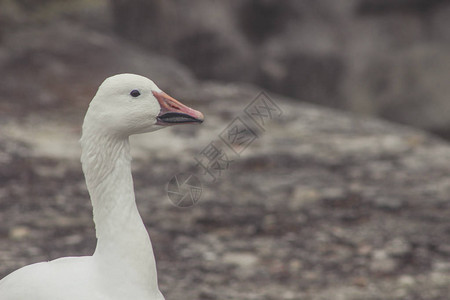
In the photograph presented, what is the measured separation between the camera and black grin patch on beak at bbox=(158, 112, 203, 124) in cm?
322

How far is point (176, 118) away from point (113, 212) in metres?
0.45

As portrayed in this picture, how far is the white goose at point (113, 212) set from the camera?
311 cm

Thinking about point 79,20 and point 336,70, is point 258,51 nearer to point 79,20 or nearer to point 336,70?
point 336,70

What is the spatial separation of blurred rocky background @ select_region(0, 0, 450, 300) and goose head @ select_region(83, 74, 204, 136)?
6.64ft

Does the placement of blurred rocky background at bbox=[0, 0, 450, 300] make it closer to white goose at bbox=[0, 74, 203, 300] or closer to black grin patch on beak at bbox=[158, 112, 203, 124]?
white goose at bbox=[0, 74, 203, 300]

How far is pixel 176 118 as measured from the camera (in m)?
3.24

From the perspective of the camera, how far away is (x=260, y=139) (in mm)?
7570

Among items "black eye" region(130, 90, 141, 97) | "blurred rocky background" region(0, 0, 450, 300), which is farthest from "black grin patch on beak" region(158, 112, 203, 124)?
"blurred rocky background" region(0, 0, 450, 300)

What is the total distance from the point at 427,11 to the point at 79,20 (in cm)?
425

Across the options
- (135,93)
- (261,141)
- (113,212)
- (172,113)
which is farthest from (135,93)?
(261,141)

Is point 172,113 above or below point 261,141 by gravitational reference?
below

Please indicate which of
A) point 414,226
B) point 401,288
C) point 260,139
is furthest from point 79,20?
point 401,288

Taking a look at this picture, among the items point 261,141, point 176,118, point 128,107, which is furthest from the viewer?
point 261,141

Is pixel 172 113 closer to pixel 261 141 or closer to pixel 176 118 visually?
pixel 176 118
